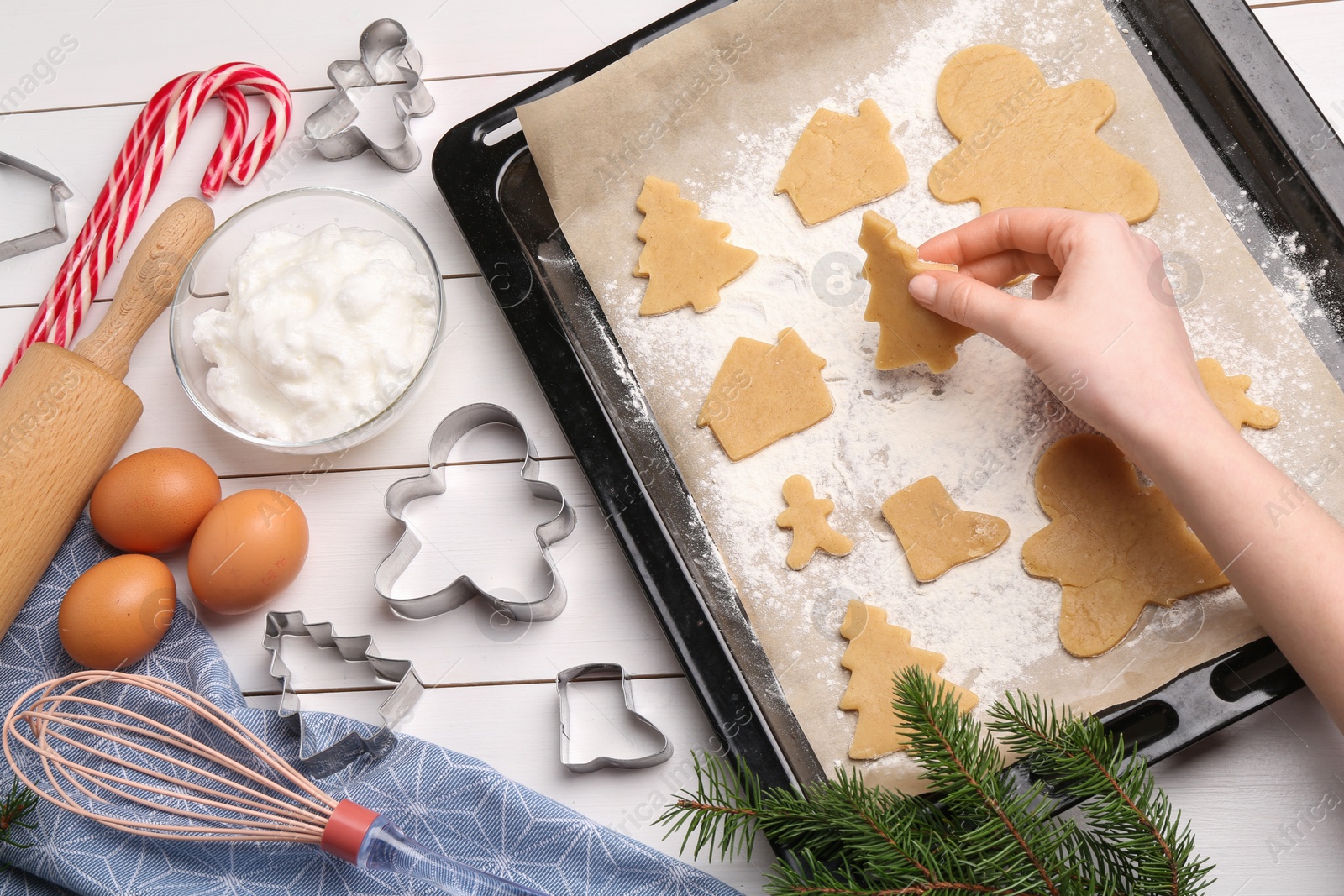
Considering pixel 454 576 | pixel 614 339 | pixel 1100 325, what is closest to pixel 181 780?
pixel 454 576

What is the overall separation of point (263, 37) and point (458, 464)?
Answer: 781mm

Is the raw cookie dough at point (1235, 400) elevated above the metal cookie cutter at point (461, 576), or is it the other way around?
the raw cookie dough at point (1235, 400)

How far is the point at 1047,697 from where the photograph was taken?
1.10 metres

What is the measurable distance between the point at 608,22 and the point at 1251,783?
1.37m

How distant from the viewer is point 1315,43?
1269 mm

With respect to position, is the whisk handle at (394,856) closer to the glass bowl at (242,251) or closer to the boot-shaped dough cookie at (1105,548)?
the glass bowl at (242,251)

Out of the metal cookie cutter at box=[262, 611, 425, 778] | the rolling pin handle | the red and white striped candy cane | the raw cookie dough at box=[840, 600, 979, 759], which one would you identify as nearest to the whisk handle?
the metal cookie cutter at box=[262, 611, 425, 778]

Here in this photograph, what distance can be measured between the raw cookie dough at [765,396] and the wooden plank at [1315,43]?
800 millimetres

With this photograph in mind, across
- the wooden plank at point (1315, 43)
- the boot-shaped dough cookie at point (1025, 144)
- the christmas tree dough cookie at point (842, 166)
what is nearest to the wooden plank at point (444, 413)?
the christmas tree dough cookie at point (842, 166)

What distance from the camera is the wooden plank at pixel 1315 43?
1255 millimetres

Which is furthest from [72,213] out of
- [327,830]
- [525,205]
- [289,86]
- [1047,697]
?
[1047,697]

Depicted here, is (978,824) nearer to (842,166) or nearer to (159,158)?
(842,166)

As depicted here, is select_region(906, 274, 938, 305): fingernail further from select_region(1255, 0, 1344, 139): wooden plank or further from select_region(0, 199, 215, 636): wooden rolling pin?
select_region(0, 199, 215, 636): wooden rolling pin

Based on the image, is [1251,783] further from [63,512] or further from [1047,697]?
[63,512]
